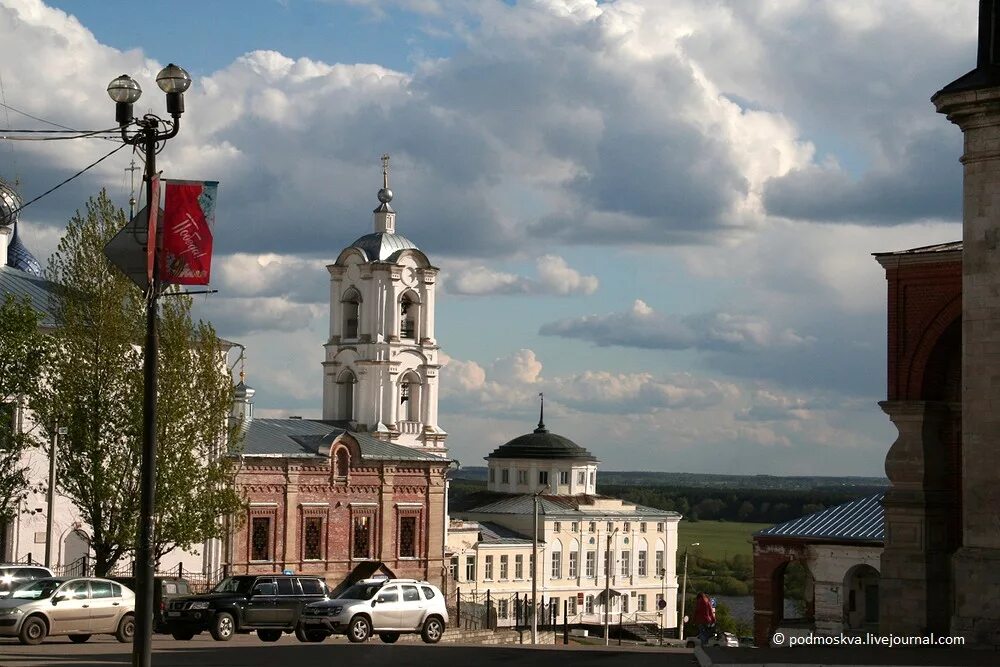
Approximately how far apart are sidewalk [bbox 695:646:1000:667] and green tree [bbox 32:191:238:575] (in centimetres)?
1998

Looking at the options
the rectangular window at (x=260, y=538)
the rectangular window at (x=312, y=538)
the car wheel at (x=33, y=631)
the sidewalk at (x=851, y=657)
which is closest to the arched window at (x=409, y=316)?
the rectangular window at (x=312, y=538)

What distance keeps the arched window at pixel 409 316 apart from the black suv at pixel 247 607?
44.5 metres

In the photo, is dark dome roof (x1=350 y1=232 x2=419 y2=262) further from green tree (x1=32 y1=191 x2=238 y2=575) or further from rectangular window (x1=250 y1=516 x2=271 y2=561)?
green tree (x1=32 y1=191 x2=238 y2=575)

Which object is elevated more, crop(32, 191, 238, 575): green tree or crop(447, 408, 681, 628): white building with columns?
crop(32, 191, 238, 575): green tree

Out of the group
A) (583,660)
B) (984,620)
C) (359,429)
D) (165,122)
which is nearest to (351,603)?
(583,660)

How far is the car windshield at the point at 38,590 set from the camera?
34.3 metres

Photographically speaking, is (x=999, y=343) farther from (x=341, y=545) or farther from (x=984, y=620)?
(x=341, y=545)

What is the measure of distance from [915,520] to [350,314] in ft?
173

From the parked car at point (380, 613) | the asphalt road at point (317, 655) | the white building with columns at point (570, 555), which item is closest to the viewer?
the asphalt road at point (317, 655)

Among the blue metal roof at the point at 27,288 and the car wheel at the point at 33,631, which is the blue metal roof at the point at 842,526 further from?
the blue metal roof at the point at 27,288

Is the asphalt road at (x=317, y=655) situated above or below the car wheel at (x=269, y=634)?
above

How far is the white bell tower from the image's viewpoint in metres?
83.3

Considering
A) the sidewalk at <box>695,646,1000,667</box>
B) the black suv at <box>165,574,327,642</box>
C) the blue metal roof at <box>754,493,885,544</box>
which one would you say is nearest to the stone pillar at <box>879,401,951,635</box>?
the sidewalk at <box>695,646,1000,667</box>

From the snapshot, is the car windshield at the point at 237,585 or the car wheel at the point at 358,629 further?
the car windshield at the point at 237,585
